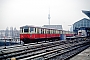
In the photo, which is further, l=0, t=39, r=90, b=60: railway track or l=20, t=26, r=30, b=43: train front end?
l=20, t=26, r=30, b=43: train front end

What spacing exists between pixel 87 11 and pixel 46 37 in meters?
26.6

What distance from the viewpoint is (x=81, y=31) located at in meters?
38.9

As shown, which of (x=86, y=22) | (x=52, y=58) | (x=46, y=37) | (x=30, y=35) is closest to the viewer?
(x=52, y=58)

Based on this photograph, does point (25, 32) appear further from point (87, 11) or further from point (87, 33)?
point (87, 11)

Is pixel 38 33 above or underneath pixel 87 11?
underneath

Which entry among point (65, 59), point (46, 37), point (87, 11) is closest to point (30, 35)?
point (46, 37)

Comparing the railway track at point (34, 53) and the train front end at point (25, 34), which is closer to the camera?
the railway track at point (34, 53)

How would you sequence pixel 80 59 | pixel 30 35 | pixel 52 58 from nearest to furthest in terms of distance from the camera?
pixel 52 58 < pixel 80 59 < pixel 30 35

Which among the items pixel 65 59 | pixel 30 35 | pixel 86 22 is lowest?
pixel 65 59

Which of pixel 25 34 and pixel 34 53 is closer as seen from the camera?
pixel 34 53

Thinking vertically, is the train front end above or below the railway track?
above

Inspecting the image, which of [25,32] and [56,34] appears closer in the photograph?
[25,32]

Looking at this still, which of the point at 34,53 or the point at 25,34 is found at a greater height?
the point at 25,34

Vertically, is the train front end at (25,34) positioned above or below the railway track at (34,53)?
above
